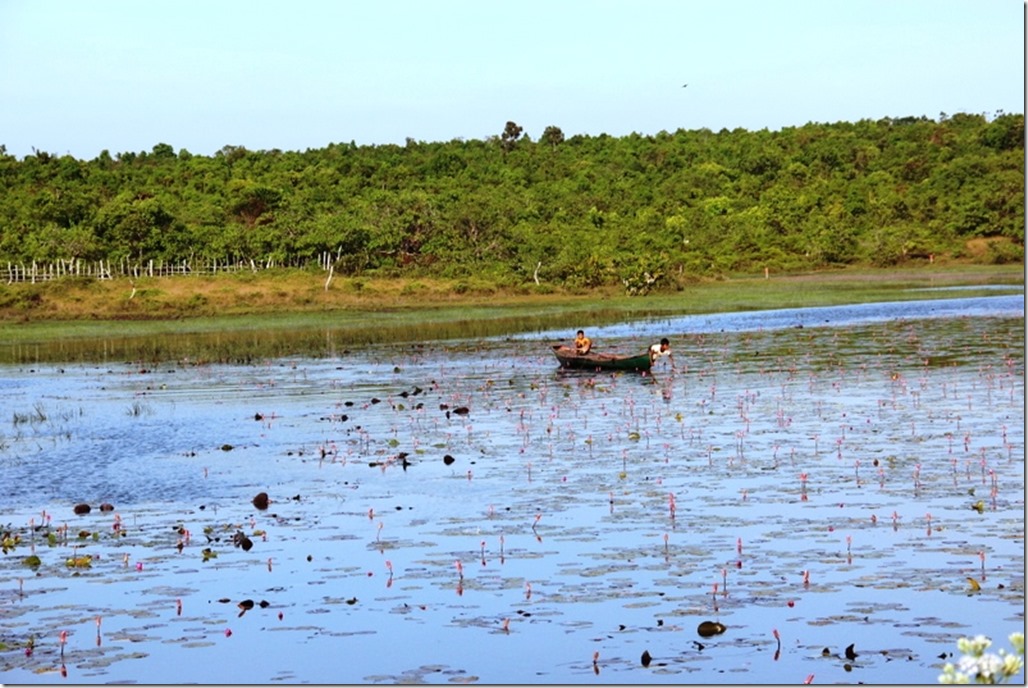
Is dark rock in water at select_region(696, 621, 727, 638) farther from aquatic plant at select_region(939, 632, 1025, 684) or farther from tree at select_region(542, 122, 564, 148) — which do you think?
tree at select_region(542, 122, 564, 148)

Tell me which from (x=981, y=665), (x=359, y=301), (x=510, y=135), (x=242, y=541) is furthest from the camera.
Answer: (x=510, y=135)

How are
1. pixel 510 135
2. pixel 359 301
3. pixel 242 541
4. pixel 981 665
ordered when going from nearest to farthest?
pixel 981 665
pixel 242 541
pixel 359 301
pixel 510 135

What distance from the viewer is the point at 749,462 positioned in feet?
80.2

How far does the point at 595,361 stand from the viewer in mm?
41250

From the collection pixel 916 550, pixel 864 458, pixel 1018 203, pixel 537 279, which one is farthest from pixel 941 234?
pixel 916 550

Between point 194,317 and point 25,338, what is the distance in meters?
12.1

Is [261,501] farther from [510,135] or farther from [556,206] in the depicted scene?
[510,135]

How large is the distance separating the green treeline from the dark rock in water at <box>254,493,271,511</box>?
52.1 metres

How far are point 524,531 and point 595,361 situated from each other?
21992 mm

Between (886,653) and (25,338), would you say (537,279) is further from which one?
(886,653)

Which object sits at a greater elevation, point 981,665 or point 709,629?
point 981,665

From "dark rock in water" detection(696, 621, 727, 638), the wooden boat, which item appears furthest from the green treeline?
"dark rock in water" detection(696, 621, 727, 638)

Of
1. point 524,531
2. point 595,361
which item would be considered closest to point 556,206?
point 595,361

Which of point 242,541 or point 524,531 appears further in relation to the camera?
point 524,531
